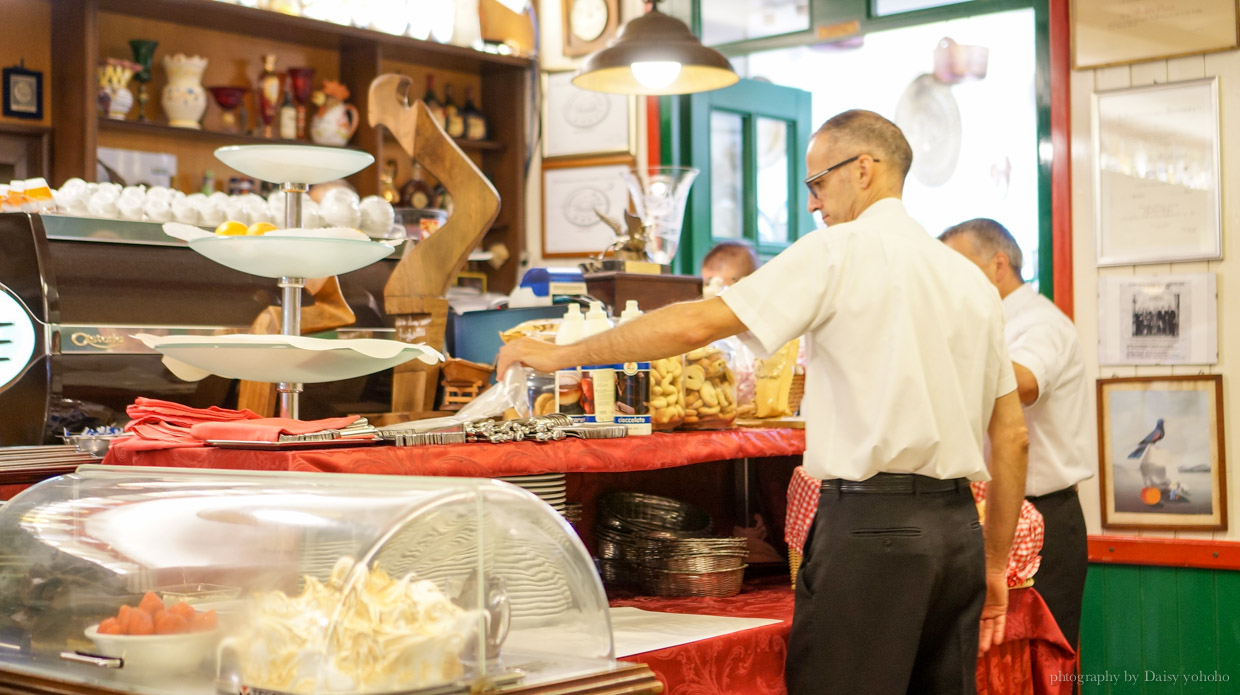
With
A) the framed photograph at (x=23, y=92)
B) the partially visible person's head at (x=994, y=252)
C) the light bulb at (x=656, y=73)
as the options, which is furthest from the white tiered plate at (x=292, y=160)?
the framed photograph at (x=23, y=92)

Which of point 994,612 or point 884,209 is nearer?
point 884,209

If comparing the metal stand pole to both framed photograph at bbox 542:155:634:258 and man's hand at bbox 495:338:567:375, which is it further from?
framed photograph at bbox 542:155:634:258

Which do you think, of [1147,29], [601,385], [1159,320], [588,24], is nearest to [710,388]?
[601,385]

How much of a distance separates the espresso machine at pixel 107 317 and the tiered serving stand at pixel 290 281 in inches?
26.8

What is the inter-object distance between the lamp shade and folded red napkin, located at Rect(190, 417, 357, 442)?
2.03 meters

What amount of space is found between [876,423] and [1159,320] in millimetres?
2670

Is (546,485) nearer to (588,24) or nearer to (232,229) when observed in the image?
(232,229)

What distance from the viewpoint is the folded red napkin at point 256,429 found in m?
2.01

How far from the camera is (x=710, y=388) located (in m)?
2.73

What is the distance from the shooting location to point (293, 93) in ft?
19.1

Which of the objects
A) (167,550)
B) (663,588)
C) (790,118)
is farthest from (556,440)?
(790,118)

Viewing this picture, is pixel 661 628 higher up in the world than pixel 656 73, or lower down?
lower down

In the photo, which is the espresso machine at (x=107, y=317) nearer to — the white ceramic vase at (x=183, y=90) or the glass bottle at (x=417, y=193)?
the white ceramic vase at (x=183, y=90)

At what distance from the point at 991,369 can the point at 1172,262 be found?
2.37 meters
